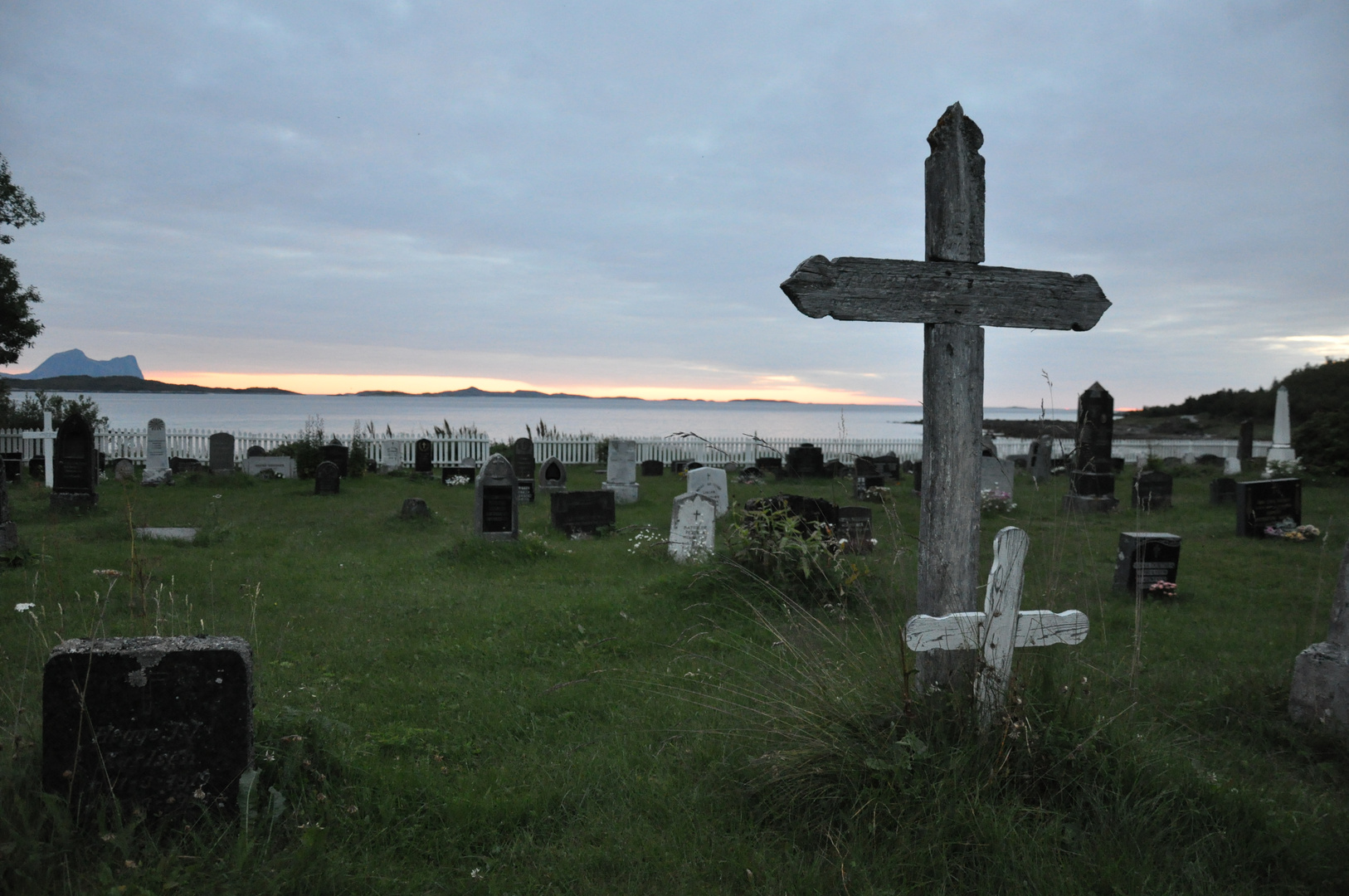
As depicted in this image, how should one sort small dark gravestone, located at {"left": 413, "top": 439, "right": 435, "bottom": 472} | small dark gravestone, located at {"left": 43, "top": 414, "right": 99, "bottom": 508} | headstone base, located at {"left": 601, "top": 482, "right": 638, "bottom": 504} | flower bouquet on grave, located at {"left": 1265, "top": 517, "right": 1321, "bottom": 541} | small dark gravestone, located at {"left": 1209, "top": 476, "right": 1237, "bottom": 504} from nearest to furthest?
1. flower bouquet on grave, located at {"left": 1265, "top": 517, "right": 1321, "bottom": 541}
2. small dark gravestone, located at {"left": 43, "top": 414, "right": 99, "bottom": 508}
3. small dark gravestone, located at {"left": 1209, "top": 476, "right": 1237, "bottom": 504}
4. headstone base, located at {"left": 601, "top": 482, "right": 638, "bottom": 504}
5. small dark gravestone, located at {"left": 413, "top": 439, "right": 435, "bottom": 472}

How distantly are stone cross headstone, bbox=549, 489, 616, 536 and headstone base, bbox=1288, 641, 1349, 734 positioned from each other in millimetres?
8599

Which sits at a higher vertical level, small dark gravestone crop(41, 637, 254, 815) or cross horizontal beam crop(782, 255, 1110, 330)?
cross horizontal beam crop(782, 255, 1110, 330)

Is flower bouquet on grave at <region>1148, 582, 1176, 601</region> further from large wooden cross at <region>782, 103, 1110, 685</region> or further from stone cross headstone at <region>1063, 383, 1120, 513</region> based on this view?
stone cross headstone at <region>1063, 383, 1120, 513</region>

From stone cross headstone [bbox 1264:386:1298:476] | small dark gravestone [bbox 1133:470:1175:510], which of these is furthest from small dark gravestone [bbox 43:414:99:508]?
stone cross headstone [bbox 1264:386:1298:476]

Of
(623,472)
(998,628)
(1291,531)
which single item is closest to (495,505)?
(623,472)

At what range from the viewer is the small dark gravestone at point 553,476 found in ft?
51.6

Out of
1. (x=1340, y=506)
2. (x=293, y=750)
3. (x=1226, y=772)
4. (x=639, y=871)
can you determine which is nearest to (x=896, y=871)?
(x=639, y=871)

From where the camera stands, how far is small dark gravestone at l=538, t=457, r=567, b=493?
1574 centimetres

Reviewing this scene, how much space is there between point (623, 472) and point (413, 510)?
4.63 metres

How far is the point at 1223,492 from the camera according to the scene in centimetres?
1495

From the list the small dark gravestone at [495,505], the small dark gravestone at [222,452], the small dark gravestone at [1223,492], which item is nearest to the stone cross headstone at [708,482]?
the small dark gravestone at [495,505]

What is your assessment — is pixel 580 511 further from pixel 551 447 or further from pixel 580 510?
pixel 551 447

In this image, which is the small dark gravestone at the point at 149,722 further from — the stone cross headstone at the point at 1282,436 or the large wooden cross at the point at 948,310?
the stone cross headstone at the point at 1282,436

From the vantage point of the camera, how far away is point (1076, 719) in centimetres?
304
